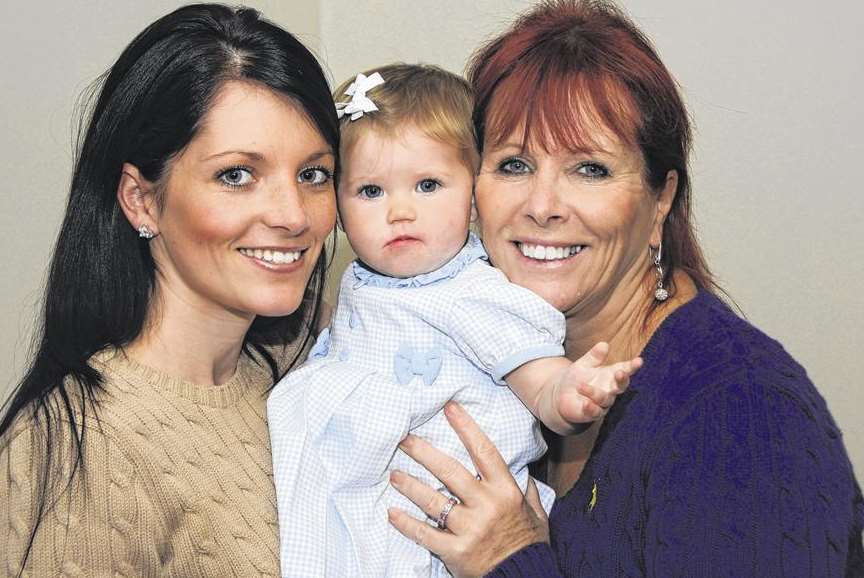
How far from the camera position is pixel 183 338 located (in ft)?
6.01

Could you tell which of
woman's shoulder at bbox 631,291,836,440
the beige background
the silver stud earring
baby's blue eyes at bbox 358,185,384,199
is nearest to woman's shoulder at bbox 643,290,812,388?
woman's shoulder at bbox 631,291,836,440

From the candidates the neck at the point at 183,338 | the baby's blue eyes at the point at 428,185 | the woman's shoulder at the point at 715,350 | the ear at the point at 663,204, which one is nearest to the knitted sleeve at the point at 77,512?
the neck at the point at 183,338

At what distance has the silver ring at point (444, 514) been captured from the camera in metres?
1.80

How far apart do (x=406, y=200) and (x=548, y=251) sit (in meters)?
0.27

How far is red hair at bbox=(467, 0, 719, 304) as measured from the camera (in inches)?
72.3

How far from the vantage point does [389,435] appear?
173 cm

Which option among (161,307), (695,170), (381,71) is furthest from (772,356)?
(695,170)

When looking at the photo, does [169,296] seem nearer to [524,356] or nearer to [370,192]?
[370,192]

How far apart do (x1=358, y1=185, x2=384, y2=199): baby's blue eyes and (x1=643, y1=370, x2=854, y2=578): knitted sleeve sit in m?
0.63

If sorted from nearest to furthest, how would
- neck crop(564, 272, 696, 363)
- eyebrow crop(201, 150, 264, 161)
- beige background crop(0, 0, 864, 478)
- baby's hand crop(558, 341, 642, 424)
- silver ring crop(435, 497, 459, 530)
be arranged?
1. baby's hand crop(558, 341, 642, 424)
2. eyebrow crop(201, 150, 264, 161)
3. silver ring crop(435, 497, 459, 530)
4. neck crop(564, 272, 696, 363)
5. beige background crop(0, 0, 864, 478)

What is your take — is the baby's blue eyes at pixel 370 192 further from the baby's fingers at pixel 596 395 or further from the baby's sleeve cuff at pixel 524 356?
the baby's fingers at pixel 596 395

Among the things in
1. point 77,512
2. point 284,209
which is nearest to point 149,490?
point 77,512

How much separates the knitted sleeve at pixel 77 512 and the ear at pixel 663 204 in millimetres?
1008

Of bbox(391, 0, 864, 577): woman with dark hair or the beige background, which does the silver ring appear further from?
the beige background
